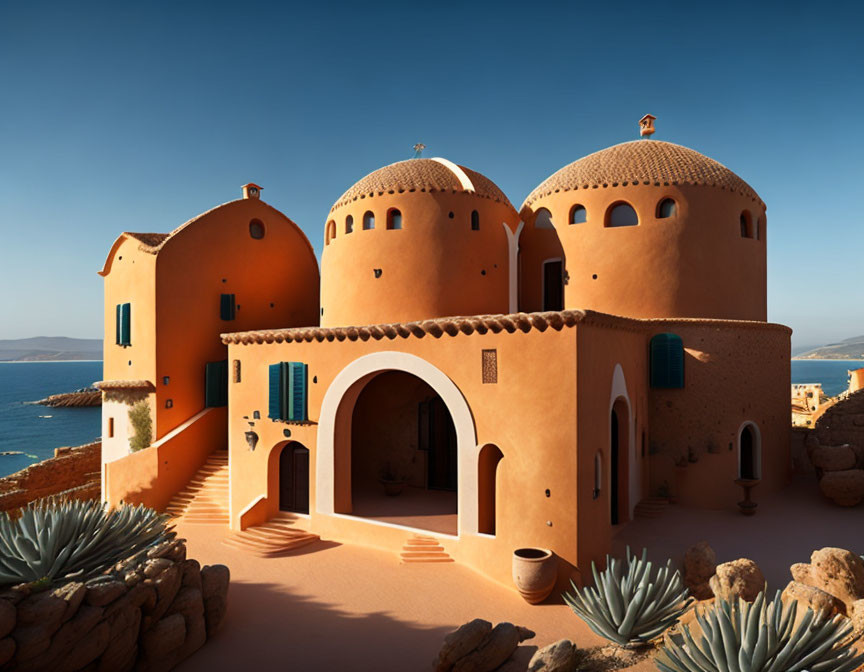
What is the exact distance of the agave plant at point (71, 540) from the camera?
783 centimetres

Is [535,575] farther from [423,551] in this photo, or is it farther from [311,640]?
[311,640]

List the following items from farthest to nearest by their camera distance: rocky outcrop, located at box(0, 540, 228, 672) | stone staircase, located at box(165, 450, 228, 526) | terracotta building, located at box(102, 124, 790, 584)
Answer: stone staircase, located at box(165, 450, 228, 526) → terracotta building, located at box(102, 124, 790, 584) → rocky outcrop, located at box(0, 540, 228, 672)

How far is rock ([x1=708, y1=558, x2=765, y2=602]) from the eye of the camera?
28.9 ft

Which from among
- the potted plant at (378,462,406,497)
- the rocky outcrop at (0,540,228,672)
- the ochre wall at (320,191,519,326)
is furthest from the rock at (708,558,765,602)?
the ochre wall at (320,191,519,326)

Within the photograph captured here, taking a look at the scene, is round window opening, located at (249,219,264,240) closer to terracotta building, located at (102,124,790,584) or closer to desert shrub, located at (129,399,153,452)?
terracotta building, located at (102,124,790,584)

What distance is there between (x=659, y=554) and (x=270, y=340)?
1037 cm

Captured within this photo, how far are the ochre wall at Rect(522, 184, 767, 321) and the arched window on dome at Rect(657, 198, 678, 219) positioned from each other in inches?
4.7

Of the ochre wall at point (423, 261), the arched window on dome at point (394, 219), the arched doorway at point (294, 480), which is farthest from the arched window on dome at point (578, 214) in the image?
the arched doorway at point (294, 480)

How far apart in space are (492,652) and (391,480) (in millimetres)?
8164

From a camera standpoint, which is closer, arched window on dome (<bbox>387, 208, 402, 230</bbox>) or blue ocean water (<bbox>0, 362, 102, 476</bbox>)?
arched window on dome (<bbox>387, 208, 402, 230</bbox>)

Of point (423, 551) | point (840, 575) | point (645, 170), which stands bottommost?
point (423, 551)

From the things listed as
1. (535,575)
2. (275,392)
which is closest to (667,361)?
(535,575)

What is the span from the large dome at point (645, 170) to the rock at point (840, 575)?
399 inches

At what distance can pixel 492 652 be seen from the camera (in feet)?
24.8
